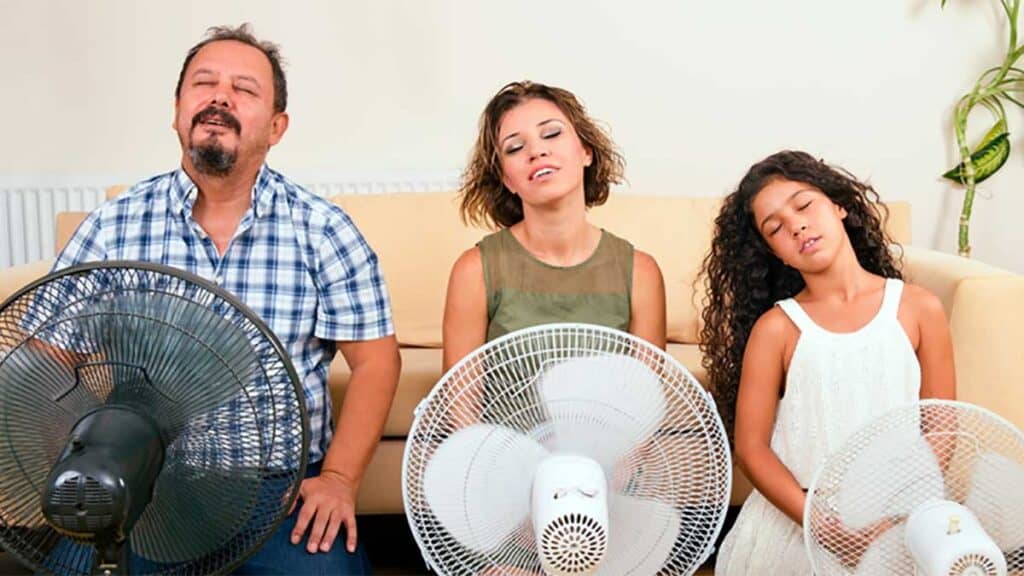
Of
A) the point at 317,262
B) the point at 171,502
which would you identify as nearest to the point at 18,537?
the point at 171,502

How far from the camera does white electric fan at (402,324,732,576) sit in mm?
1326

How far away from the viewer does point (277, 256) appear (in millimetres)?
1793

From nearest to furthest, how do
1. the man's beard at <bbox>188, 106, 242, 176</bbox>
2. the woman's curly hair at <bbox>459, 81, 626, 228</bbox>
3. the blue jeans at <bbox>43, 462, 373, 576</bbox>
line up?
the blue jeans at <bbox>43, 462, 373, 576</bbox>
the man's beard at <bbox>188, 106, 242, 176</bbox>
the woman's curly hair at <bbox>459, 81, 626, 228</bbox>

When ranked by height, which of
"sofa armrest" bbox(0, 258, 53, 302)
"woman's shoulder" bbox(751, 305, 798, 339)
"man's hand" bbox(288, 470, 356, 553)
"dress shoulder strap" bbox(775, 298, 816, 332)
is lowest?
"man's hand" bbox(288, 470, 356, 553)

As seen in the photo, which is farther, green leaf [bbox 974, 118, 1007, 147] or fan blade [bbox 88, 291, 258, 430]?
green leaf [bbox 974, 118, 1007, 147]

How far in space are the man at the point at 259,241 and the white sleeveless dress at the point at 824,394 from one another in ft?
1.90

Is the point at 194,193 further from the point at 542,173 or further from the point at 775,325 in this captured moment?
the point at 775,325

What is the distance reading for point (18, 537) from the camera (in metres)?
1.24

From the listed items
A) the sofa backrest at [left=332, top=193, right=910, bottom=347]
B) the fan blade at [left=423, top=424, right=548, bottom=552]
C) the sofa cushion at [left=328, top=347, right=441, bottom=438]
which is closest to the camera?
the fan blade at [left=423, top=424, right=548, bottom=552]

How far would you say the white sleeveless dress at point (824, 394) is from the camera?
1784 millimetres

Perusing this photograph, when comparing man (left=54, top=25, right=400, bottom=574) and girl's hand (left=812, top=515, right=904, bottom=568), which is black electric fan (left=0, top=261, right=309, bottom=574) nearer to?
man (left=54, top=25, right=400, bottom=574)

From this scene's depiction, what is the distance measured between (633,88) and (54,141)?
1.67 meters

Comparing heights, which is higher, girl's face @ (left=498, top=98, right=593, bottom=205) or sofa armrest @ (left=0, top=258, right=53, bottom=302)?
girl's face @ (left=498, top=98, right=593, bottom=205)

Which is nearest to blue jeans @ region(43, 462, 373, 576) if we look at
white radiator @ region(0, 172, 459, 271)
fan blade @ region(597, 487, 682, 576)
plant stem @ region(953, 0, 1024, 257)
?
fan blade @ region(597, 487, 682, 576)
